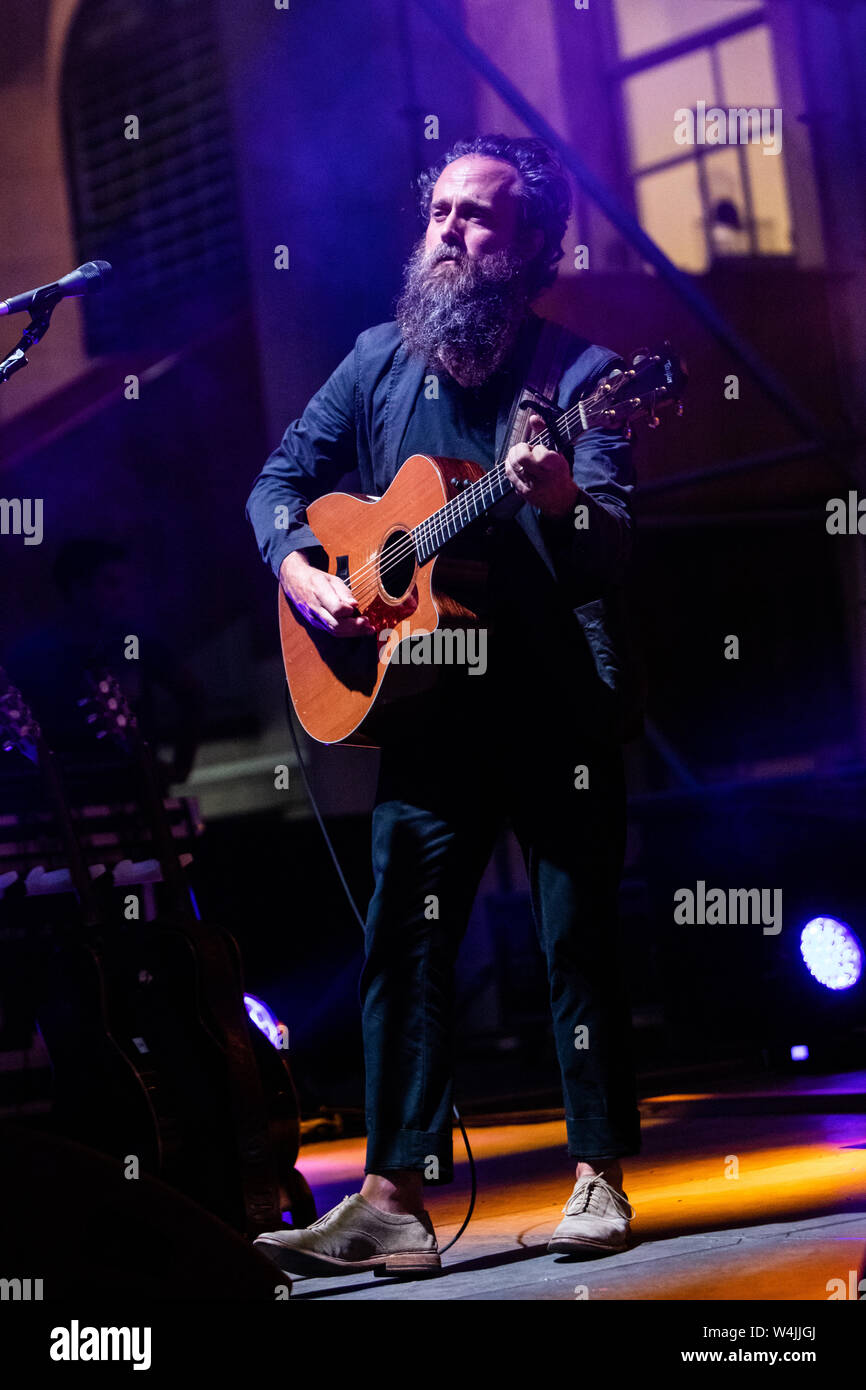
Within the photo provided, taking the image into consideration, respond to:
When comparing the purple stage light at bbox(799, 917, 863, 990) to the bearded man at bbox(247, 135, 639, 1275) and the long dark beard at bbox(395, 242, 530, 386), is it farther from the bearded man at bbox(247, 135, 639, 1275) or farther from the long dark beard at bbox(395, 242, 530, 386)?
the long dark beard at bbox(395, 242, 530, 386)

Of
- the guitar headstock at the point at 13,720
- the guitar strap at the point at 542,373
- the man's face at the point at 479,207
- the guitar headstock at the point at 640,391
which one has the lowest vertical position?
the guitar headstock at the point at 13,720

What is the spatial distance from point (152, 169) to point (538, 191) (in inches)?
162

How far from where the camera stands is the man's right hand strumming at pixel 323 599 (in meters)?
2.26

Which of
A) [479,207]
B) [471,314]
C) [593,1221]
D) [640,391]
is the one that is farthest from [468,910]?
[479,207]

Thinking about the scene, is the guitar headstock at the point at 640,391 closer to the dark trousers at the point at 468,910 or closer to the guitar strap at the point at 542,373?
the guitar strap at the point at 542,373

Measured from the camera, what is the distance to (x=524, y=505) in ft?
7.27

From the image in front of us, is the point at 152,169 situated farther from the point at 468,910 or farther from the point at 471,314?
the point at 468,910

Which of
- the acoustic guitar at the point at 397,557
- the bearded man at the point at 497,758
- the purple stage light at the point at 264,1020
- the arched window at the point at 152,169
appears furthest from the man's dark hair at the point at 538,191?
the arched window at the point at 152,169

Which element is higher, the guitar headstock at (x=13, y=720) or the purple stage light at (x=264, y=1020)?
the guitar headstock at (x=13, y=720)

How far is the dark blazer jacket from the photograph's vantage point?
2102 mm

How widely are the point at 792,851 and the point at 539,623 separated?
6.69 feet

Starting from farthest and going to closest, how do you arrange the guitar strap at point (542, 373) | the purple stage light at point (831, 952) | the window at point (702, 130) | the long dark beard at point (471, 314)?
the window at point (702, 130) → the purple stage light at point (831, 952) → the long dark beard at point (471, 314) → the guitar strap at point (542, 373)
